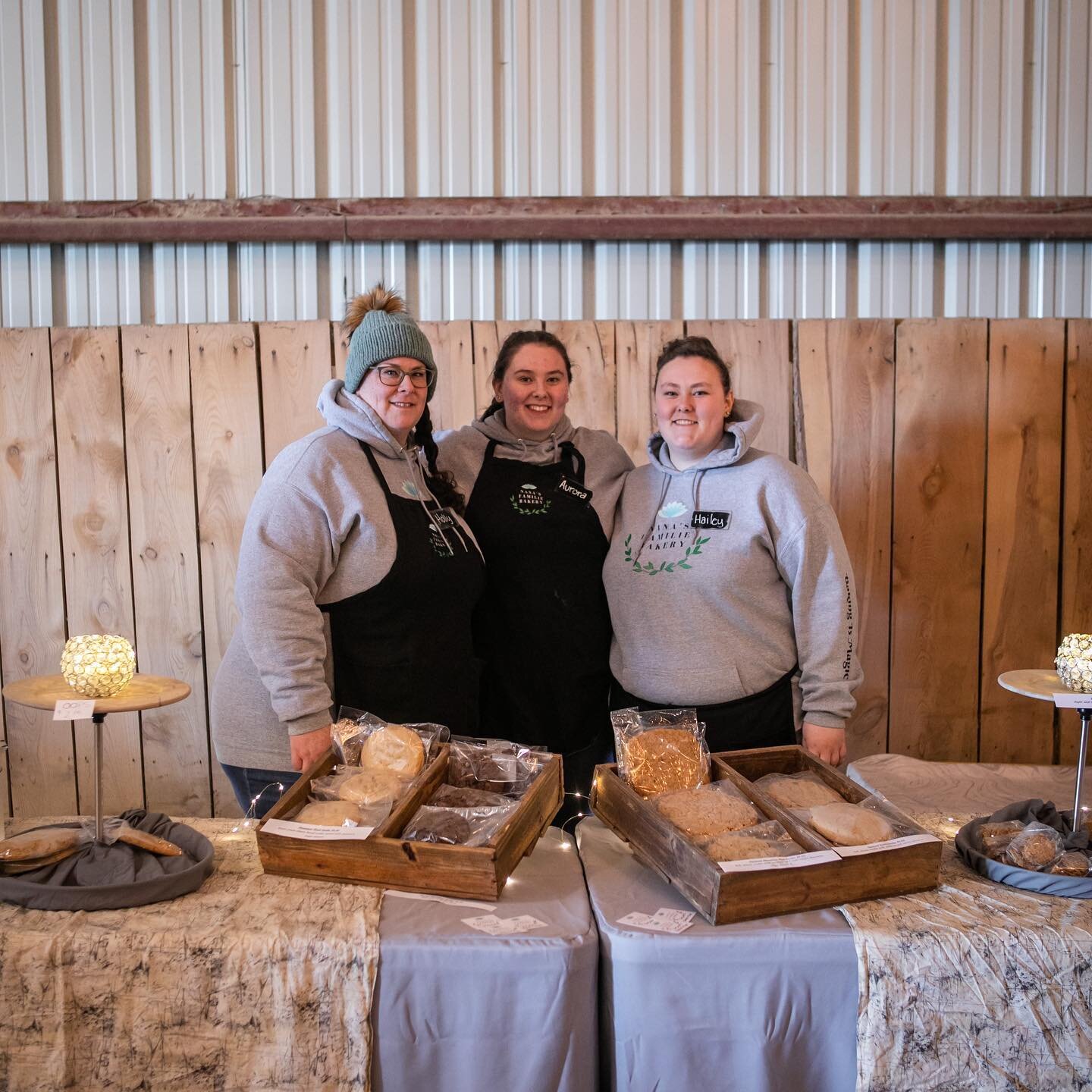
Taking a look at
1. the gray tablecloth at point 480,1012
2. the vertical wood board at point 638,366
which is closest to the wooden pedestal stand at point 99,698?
the gray tablecloth at point 480,1012

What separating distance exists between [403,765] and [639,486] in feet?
3.30

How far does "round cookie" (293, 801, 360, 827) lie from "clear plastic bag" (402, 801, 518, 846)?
3.4 inches

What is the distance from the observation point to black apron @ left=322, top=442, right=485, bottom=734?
1.96m

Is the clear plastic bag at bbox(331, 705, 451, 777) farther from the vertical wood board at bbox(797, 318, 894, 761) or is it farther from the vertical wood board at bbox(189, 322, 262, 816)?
the vertical wood board at bbox(797, 318, 894, 761)

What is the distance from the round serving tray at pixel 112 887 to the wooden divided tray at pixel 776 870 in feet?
2.31

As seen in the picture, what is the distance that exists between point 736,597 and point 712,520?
0.61ft

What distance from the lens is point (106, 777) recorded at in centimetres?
292


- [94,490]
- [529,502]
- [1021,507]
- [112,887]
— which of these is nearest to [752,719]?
[529,502]

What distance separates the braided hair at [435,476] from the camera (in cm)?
217

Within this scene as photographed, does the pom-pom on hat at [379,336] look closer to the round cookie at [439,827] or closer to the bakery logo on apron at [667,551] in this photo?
the bakery logo on apron at [667,551]

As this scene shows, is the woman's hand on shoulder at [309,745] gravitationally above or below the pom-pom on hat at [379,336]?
below

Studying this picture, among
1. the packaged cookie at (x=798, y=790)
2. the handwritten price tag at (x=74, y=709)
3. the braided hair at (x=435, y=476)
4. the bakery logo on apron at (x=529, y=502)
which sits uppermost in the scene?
the braided hair at (x=435, y=476)

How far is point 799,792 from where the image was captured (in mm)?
1601

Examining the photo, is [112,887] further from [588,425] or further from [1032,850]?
[588,425]
